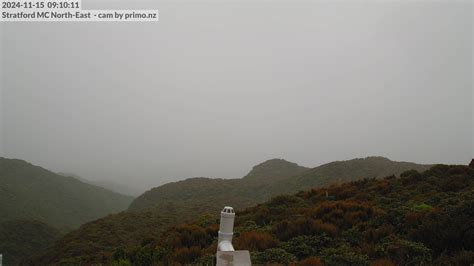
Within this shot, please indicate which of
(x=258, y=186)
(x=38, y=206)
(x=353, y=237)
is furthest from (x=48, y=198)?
(x=353, y=237)

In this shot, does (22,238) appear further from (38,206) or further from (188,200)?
(188,200)

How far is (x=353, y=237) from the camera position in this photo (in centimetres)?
909

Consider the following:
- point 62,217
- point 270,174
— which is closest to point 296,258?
point 62,217

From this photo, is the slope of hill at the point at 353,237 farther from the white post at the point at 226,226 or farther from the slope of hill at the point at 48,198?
the slope of hill at the point at 48,198

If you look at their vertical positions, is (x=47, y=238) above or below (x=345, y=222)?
below

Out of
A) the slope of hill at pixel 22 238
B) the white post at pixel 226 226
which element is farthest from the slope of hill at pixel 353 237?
the slope of hill at pixel 22 238

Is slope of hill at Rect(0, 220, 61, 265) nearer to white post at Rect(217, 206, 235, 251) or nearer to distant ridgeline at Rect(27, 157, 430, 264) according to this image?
distant ridgeline at Rect(27, 157, 430, 264)

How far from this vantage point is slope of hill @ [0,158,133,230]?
130 feet

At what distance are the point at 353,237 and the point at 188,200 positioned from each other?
38.4m

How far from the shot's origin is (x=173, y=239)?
10.8 m

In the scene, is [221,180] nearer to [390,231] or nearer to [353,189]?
[353,189]

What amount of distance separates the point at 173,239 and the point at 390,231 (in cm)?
725

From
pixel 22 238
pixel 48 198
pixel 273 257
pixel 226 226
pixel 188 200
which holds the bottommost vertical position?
pixel 22 238

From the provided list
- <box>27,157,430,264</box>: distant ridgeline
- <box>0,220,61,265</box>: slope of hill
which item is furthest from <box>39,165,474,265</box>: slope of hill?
<box>0,220,61,265</box>: slope of hill
